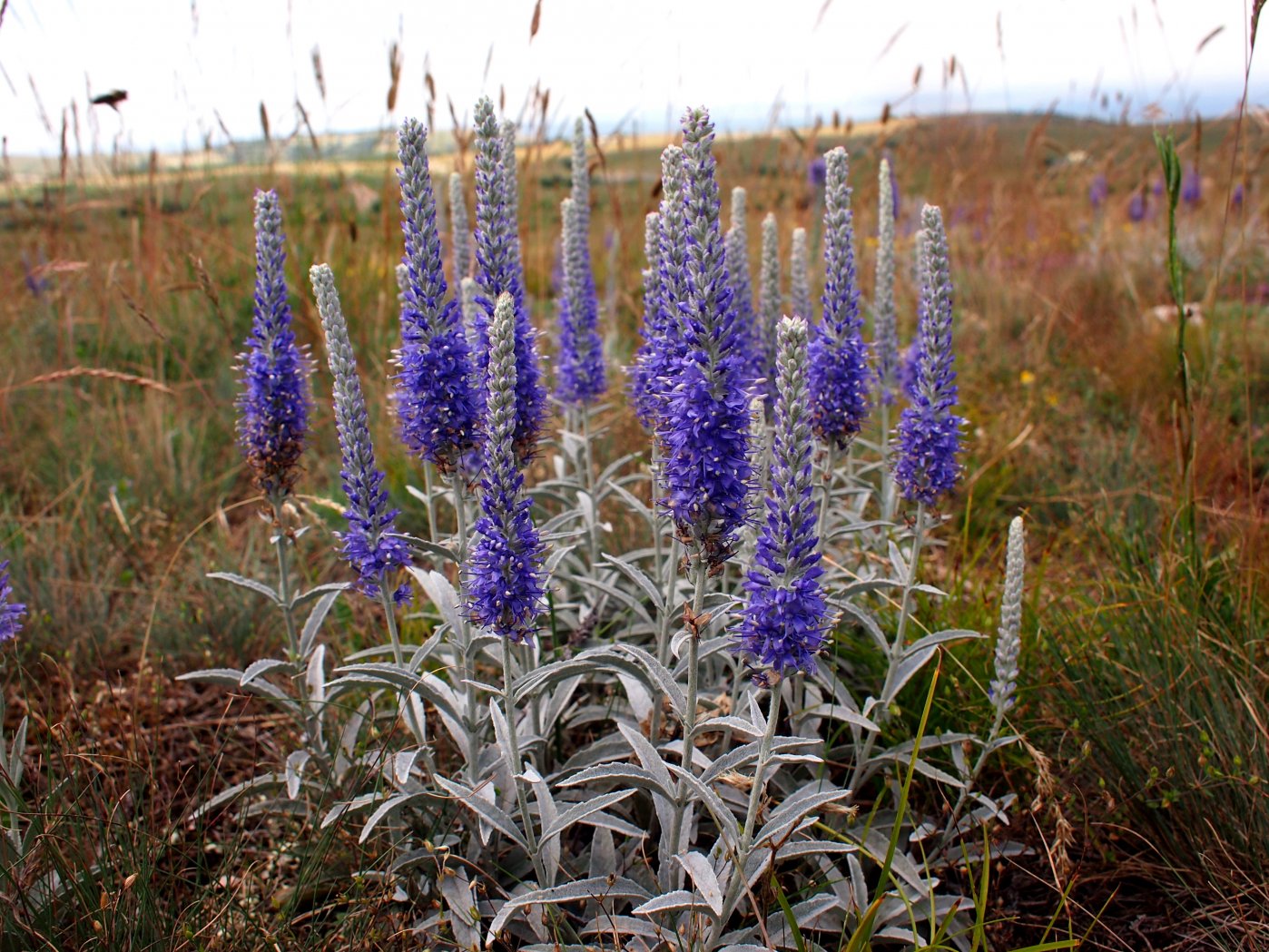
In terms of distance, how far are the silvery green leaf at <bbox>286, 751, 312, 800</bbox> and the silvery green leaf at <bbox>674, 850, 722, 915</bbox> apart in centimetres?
131

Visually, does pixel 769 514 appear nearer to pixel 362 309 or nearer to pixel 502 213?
pixel 502 213

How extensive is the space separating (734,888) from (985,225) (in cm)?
1049

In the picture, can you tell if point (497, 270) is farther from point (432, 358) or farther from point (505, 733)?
point (505, 733)

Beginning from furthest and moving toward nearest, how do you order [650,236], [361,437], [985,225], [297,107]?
[985,225] < [297,107] < [650,236] < [361,437]

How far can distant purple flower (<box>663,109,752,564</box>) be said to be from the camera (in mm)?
1937

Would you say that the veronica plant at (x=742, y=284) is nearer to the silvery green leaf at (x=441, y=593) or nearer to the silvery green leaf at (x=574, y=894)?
the silvery green leaf at (x=441, y=593)

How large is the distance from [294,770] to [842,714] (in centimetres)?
178

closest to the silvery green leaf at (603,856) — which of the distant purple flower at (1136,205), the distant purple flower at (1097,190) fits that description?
the distant purple flower at (1097,190)

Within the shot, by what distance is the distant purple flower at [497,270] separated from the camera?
2432 mm

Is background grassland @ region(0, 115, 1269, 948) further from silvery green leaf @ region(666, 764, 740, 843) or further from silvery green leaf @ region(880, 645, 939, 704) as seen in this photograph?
silvery green leaf @ region(666, 764, 740, 843)

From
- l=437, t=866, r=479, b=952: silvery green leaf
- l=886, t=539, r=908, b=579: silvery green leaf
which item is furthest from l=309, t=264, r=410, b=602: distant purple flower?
l=886, t=539, r=908, b=579: silvery green leaf

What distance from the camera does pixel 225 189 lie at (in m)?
9.31

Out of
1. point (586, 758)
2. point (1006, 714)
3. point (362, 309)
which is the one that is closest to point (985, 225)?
point (362, 309)

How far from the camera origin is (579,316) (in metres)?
3.65
